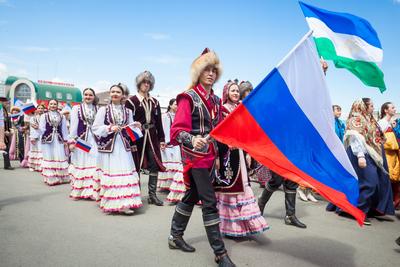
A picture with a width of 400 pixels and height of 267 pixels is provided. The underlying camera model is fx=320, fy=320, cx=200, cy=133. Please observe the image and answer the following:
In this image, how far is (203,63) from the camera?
339 centimetres

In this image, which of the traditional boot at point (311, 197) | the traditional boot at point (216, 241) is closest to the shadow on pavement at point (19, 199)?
the traditional boot at point (216, 241)

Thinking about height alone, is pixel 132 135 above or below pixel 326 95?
below

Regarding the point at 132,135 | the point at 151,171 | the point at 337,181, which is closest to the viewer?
the point at 337,181

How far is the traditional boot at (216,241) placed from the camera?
2986mm

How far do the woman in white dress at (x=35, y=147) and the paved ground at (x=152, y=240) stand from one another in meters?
5.12

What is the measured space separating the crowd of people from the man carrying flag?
A: 10 mm

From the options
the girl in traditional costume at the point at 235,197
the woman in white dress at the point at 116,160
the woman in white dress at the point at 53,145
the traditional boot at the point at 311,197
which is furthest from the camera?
the woman in white dress at the point at 53,145

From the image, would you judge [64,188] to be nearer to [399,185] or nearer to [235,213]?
[235,213]

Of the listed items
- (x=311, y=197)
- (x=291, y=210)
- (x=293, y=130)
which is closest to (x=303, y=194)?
(x=311, y=197)

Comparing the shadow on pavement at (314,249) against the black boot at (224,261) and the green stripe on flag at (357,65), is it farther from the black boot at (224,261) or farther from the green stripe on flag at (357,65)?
the green stripe on flag at (357,65)

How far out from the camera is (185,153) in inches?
127

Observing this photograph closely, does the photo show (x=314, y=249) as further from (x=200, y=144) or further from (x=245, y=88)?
(x=245, y=88)

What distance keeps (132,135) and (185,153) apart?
2.28m

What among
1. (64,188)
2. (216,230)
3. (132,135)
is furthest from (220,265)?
(64,188)
